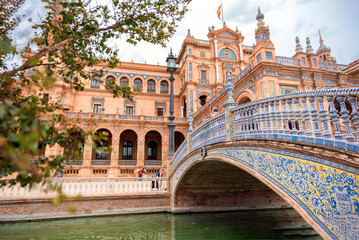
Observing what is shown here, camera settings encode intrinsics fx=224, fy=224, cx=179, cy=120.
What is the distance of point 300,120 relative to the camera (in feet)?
11.8

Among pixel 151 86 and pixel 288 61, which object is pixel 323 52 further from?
pixel 288 61

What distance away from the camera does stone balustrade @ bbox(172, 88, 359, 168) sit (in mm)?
2752

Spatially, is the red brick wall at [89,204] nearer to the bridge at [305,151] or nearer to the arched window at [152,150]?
the bridge at [305,151]

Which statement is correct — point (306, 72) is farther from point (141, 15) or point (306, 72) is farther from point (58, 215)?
point (58, 215)

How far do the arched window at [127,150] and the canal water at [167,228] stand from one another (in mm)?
15173

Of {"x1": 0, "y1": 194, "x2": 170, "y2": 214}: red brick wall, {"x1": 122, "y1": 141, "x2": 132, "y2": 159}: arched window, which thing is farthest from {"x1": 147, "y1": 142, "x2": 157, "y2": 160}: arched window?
{"x1": 0, "y1": 194, "x2": 170, "y2": 214}: red brick wall

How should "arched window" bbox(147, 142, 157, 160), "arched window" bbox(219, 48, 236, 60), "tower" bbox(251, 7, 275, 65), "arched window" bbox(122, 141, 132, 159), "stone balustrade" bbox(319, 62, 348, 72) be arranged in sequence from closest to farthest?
"tower" bbox(251, 7, 275, 65), "stone balustrade" bbox(319, 62, 348, 72), "arched window" bbox(122, 141, 132, 159), "arched window" bbox(219, 48, 236, 60), "arched window" bbox(147, 142, 157, 160)

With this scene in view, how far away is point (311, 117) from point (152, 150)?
79.2ft

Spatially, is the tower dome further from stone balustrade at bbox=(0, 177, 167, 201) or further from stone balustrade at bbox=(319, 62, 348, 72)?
stone balustrade at bbox=(0, 177, 167, 201)

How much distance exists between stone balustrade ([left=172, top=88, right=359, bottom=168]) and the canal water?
3.77m

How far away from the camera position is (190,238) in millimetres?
7398

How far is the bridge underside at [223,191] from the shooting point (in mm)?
10297

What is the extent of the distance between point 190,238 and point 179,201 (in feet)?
14.5

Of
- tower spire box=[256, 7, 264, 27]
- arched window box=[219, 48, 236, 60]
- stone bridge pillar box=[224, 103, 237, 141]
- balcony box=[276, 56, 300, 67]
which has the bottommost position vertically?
stone bridge pillar box=[224, 103, 237, 141]
